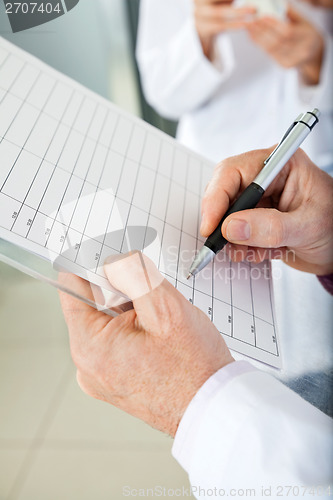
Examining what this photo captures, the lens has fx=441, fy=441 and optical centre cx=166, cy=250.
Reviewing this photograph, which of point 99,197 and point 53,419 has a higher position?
point 99,197

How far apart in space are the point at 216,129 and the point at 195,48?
0.13 meters

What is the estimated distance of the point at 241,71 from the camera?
1.86 feet

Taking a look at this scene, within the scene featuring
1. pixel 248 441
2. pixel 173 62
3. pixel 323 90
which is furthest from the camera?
pixel 173 62

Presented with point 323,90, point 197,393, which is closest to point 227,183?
point 197,393

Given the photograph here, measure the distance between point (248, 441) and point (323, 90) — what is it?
398 millimetres

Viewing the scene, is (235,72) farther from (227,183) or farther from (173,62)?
(227,183)

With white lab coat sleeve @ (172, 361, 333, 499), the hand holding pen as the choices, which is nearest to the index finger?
the hand holding pen

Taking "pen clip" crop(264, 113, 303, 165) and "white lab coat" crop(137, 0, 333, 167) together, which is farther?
"white lab coat" crop(137, 0, 333, 167)

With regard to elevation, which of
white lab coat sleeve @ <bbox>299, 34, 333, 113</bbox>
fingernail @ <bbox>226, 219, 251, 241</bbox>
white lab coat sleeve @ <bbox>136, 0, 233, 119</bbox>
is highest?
white lab coat sleeve @ <bbox>299, 34, 333, 113</bbox>

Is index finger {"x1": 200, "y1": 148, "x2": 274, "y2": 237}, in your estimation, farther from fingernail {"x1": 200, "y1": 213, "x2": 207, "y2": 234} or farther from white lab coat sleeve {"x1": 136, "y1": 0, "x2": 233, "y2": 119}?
white lab coat sleeve {"x1": 136, "y1": 0, "x2": 233, "y2": 119}

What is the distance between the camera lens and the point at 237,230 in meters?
0.29

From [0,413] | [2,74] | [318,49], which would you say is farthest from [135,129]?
[318,49]

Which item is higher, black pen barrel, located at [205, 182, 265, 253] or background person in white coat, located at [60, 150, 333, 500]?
black pen barrel, located at [205, 182, 265, 253]

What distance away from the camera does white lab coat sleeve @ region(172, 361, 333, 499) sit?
243 mm
